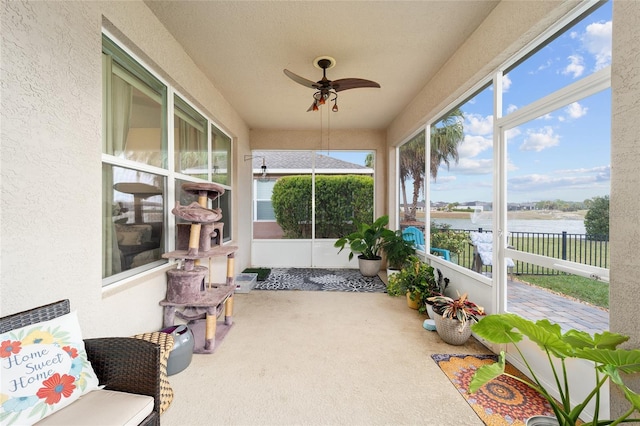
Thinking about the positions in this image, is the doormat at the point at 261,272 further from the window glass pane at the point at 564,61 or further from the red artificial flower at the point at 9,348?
the window glass pane at the point at 564,61

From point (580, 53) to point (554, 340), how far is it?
178 cm

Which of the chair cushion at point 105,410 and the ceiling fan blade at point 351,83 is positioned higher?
the ceiling fan blade at point 351,83

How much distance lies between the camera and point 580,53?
163 centimetres

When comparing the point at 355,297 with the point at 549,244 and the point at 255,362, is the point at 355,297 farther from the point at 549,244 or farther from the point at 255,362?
the point at 549,244

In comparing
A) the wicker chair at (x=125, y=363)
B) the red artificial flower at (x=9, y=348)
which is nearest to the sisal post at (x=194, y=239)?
the wicker chair at (x=125, y=363)

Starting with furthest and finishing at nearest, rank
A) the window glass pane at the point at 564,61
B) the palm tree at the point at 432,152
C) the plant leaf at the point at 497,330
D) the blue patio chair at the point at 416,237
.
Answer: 1. the blue patio chair at the point at 416,237
2. the palm tree at the point at 432,152
3. the window glass pane at the point at 564,61
4. the plant leaf at the point at 497,330

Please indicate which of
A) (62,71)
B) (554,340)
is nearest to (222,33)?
(62,71)

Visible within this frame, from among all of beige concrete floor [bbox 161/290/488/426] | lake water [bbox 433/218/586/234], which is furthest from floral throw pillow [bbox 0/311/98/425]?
lake water [bbox 433/218/586/234]

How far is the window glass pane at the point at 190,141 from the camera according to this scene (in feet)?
9.19

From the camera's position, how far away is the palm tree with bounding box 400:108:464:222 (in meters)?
3.10

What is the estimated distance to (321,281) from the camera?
4.43m

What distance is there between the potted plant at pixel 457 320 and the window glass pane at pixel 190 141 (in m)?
3.10

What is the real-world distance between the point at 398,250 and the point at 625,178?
9.59 feet

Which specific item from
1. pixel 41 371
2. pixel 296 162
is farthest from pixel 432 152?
pixel 41 371
